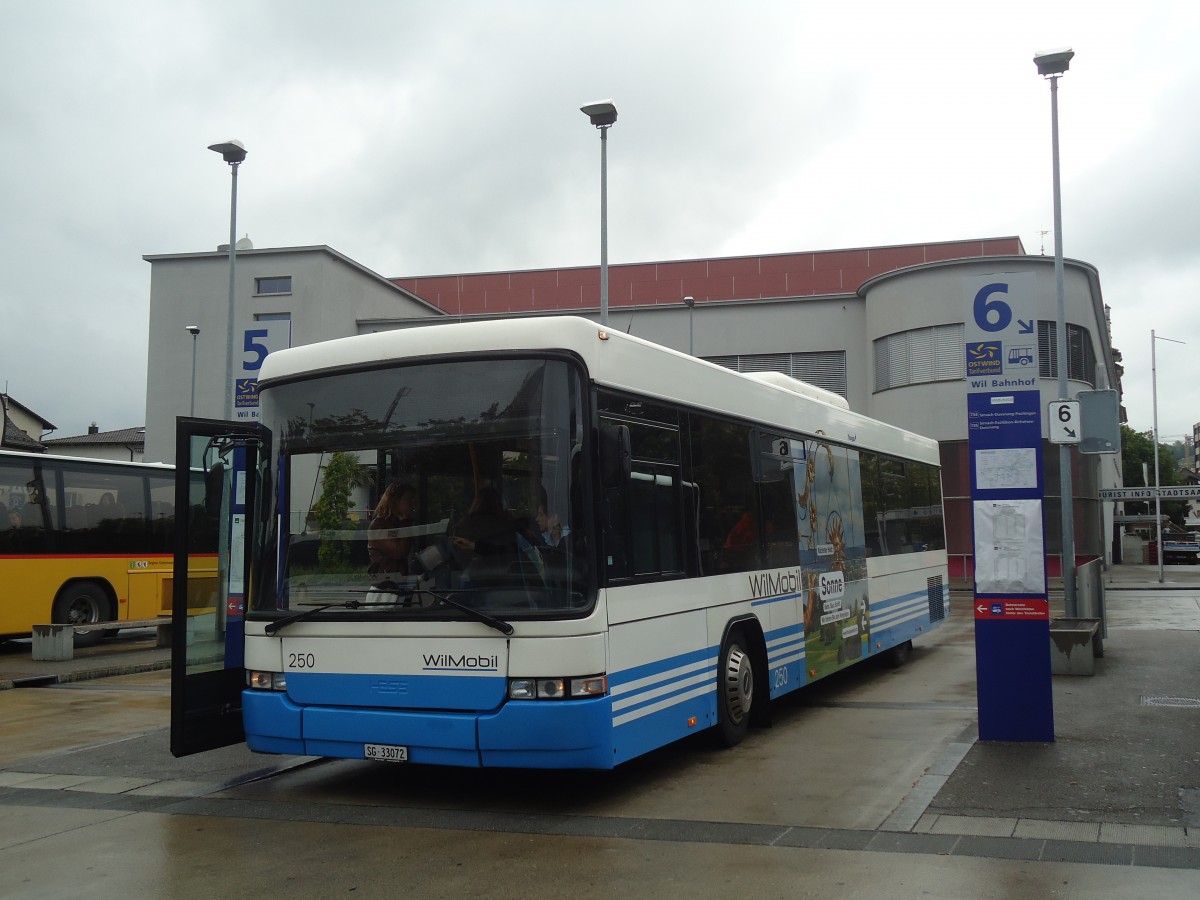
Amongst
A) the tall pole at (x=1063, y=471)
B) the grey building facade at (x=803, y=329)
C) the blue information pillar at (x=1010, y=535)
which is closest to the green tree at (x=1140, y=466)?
the grey building facade at (x=803, y=329)

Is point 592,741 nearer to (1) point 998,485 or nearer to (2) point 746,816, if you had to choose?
(2) point 746,816

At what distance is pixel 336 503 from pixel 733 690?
3.54m

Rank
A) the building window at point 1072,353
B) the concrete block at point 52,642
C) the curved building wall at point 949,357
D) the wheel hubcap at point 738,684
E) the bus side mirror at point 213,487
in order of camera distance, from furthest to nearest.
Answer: the curved building wall at point 949,357 → the building window at point 1072,353 → the concrete block at point 52,642 → the wheel hubcap at point 738,684 → the bus side mirror at point 213,487

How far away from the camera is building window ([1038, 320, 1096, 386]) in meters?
34.5

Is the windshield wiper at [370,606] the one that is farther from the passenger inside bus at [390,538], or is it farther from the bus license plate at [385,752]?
the bus license plate at [385,752]

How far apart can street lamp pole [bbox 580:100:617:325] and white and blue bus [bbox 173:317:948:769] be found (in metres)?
10.9

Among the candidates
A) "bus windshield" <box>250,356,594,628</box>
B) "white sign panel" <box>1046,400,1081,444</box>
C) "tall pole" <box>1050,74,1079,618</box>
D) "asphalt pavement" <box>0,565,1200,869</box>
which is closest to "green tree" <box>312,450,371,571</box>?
"bus windshield" <box>250,356,594,628</box>

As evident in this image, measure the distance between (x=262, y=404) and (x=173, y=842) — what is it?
2.88 meters

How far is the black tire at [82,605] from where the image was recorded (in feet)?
61.5

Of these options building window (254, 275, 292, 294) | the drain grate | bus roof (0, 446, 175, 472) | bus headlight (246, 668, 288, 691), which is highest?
building window (254, 275, 292, 294)

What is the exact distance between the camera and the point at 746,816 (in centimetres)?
704

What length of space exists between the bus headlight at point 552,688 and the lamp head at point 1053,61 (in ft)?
50.1

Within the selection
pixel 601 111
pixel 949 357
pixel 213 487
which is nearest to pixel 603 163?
pixel 601 111

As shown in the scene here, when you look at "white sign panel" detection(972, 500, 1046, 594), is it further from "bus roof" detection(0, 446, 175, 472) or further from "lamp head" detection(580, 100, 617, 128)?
"bus roof" detection(0, 446, 175, 472)
